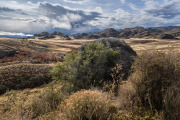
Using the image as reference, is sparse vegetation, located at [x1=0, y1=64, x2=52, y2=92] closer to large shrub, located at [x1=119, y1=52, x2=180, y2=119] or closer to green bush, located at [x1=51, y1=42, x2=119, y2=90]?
green bush, located at [x1=51, y1=42, x2=119, y2=90]

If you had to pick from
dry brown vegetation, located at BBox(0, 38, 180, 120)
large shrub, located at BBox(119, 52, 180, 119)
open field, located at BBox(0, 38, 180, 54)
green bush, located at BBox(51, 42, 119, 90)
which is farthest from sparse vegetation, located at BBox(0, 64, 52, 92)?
open field, located at BBox(0, 38, 180, 54)

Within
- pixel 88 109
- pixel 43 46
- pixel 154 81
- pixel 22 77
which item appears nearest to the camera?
pixel 88 109

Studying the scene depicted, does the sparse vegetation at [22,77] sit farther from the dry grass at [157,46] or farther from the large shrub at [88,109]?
the dry grass at [157,46]

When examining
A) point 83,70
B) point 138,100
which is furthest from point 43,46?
point 138,100

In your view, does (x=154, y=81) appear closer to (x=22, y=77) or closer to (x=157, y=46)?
(x=22, y=77)

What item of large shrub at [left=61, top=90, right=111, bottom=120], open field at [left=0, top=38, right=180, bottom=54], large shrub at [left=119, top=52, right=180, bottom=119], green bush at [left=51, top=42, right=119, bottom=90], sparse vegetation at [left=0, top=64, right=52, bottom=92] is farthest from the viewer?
open field at [left=0, top=38, right=180, bottom=54]

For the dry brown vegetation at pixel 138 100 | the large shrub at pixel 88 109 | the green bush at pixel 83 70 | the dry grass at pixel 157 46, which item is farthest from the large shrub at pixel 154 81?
the green bush at pixel 83 70

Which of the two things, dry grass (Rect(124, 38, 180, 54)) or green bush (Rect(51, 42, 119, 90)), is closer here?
dry grass (Rect(124, 38, 180, 54))

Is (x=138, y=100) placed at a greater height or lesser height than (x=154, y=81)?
lesser

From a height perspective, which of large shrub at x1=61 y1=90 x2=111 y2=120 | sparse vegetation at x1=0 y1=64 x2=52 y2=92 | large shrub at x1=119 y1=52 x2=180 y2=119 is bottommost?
sparse vegetation at x1=0 y1=64 x2=52 y2=92

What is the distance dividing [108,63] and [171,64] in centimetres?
433

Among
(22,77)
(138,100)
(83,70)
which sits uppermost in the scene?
(83,70)

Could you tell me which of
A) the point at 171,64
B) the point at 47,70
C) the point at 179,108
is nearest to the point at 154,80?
the point at 171,64

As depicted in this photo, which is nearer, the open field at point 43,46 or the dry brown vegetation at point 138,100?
the dry brown vegetation at point 138,100
